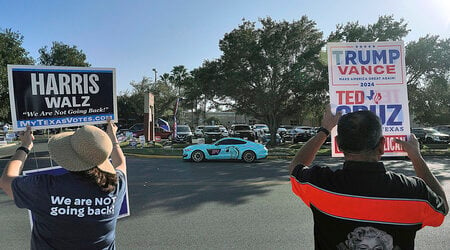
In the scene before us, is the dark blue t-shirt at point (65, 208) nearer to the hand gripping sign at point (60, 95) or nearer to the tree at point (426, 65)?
the hand gripping sign at point (60, 95)

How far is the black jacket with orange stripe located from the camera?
1596mm

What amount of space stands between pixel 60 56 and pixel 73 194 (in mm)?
49815

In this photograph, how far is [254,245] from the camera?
14.3 feet

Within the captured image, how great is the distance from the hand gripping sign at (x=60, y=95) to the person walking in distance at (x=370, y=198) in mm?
3016

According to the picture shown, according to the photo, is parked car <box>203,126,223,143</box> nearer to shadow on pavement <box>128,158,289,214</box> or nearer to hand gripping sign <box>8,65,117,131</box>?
shadow on pavement <box>128,158,289,214</box>

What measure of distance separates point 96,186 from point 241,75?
64.5 ft

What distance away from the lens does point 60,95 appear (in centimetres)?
366

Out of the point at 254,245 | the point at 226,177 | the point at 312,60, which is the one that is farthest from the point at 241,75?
the point at 254,245

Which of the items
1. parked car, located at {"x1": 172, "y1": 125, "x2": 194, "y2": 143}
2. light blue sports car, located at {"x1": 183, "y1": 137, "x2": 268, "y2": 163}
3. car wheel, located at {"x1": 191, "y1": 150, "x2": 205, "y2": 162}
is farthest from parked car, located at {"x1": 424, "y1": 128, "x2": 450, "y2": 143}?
parked car, located at {"x1": 172, "y1": 125, "x2": 194, "y2": 143}

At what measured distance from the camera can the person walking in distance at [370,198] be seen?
1600 mm

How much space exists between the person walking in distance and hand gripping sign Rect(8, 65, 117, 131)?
3.02 metres

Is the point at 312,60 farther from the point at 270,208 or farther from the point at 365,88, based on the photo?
the point at 365,88

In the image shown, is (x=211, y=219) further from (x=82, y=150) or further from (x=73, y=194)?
(x=82, y=150)

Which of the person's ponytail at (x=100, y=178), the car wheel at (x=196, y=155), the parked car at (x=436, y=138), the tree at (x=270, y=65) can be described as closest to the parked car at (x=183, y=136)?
the tree at (x=270, y=65)
